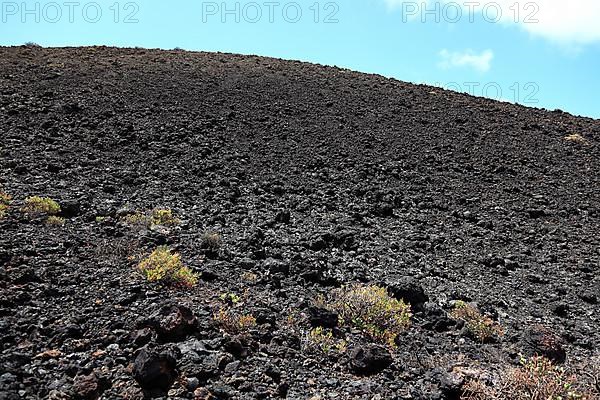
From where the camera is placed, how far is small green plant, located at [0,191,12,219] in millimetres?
7466

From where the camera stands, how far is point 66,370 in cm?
404

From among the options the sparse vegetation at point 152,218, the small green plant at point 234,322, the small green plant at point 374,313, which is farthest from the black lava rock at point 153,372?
the sparse vegetation at point 152,218

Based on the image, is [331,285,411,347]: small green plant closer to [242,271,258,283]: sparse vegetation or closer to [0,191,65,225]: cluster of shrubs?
[242,271,258,283]: sparse vegetation

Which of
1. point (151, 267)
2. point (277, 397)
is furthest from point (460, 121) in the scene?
point (277, 397)

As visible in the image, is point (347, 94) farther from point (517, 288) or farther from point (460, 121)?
point (517, 288)

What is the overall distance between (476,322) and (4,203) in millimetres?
7160

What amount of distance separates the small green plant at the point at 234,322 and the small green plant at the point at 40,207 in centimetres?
412

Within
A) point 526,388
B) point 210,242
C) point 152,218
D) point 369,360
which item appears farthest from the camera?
point 152,218

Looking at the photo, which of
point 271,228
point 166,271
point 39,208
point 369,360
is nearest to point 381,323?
point 369,360

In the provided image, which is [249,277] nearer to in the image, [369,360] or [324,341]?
[324,341]

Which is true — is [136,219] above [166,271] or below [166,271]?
above

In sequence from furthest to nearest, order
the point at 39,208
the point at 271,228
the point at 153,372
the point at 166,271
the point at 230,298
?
1. the point at 271,228
2. the point at 39,208
3. the point at 166,271
4. the point at 230,298
5. the point at 153,372

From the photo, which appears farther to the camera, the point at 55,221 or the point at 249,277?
the point at 55,221

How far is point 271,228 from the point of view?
8.42 m
